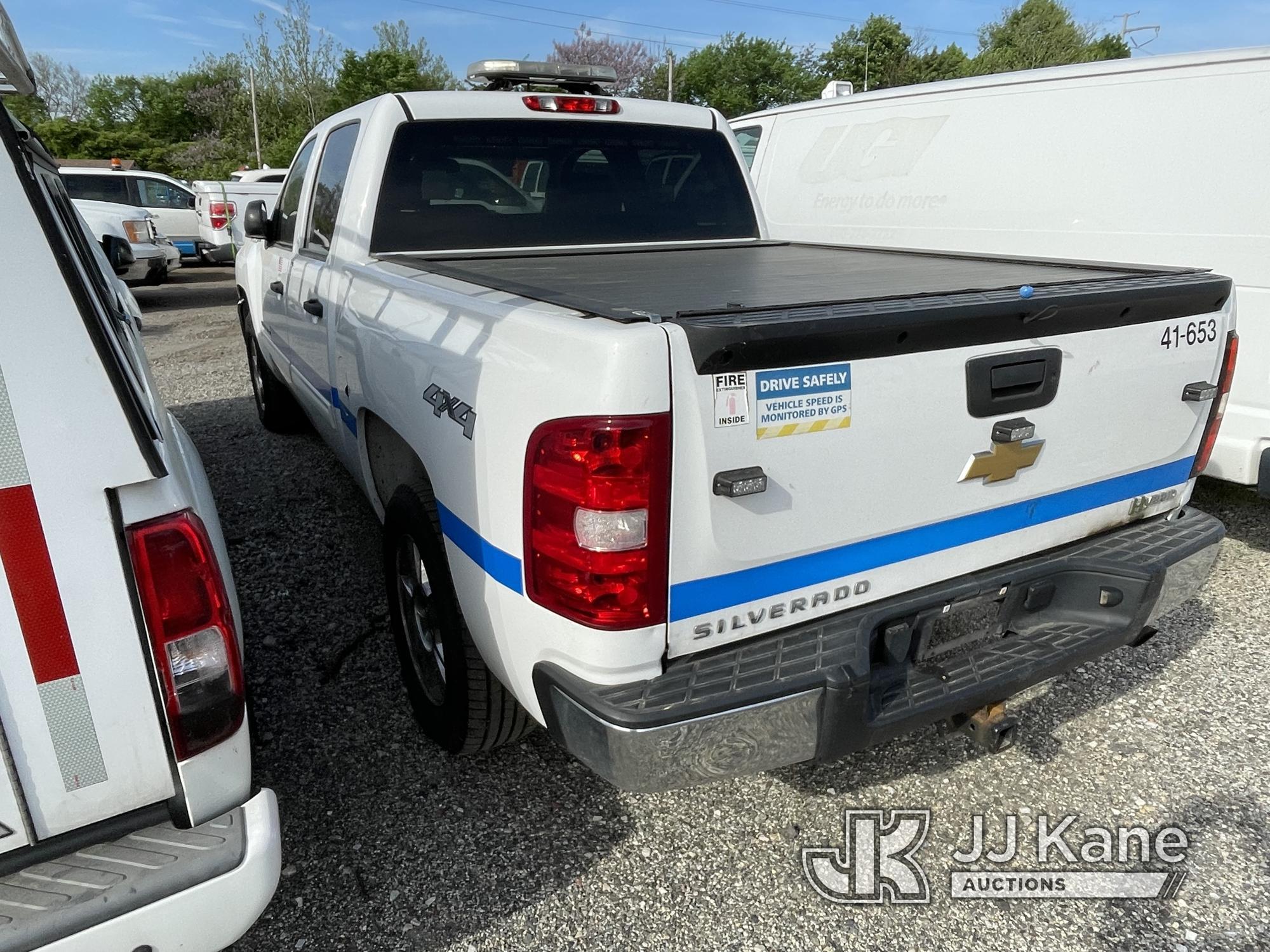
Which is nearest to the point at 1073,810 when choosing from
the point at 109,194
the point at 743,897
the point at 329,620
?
the point at 743,897

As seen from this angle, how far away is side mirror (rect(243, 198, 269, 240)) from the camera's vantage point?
14.7 ft

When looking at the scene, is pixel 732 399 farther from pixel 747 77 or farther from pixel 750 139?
pixel 747 77

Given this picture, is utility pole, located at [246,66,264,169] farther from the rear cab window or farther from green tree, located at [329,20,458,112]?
the rear cab window

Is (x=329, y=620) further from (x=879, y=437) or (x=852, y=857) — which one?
(x=879, y=437)

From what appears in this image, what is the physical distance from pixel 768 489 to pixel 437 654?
1.40 m

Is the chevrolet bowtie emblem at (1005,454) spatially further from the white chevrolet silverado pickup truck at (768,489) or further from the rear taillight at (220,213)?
the rear taillight at (220,213)

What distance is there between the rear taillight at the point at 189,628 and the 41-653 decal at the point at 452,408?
68cm

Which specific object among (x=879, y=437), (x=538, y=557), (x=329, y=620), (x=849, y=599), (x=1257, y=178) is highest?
(x=1257, y=178)

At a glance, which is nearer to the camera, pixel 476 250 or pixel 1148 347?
pixel 1148 347

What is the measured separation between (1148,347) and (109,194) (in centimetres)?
1759

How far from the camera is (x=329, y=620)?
3.78 m

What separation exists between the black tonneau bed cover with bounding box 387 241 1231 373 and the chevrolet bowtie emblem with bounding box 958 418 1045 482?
0.23m

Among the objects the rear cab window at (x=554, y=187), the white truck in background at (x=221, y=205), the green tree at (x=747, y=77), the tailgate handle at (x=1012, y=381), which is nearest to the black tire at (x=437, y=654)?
the rear cab window at (x=554, y=187)

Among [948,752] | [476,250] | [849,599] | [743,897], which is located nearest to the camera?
[849,599]
